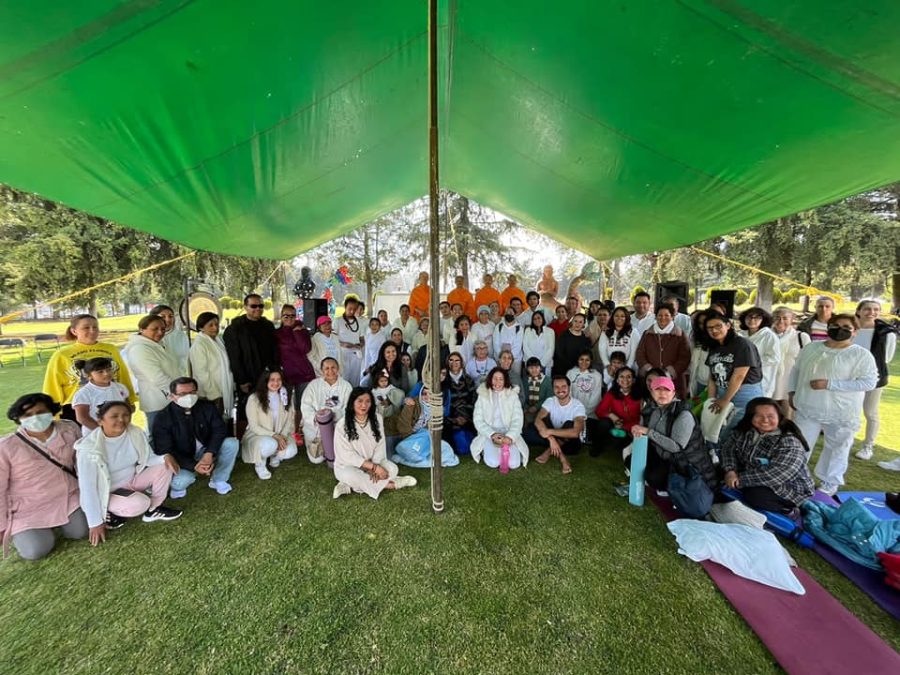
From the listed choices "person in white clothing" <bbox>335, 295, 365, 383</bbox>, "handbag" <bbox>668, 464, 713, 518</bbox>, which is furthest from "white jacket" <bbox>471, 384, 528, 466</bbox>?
"person in white clothing" <bbox>335, 295, 365, 383</bbox>

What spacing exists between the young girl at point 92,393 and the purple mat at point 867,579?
585 cm

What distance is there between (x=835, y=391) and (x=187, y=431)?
20.6ft

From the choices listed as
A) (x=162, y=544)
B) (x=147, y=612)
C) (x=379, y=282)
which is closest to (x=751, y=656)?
(x=147, y=612)

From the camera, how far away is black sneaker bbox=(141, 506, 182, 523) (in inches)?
119

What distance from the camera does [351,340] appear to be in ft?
19.2

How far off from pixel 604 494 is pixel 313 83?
14.7 ft

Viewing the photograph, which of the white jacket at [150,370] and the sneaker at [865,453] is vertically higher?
the white jacket at [150,370]

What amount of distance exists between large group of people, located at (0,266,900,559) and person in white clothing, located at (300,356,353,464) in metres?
0.02

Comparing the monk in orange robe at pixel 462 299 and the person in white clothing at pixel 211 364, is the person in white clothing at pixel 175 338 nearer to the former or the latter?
the person in white clothing at pixel 211 364

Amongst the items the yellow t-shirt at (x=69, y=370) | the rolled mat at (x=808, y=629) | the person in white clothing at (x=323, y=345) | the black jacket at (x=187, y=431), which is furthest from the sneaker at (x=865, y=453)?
the yellow t-shirt at (x=69, y=370)

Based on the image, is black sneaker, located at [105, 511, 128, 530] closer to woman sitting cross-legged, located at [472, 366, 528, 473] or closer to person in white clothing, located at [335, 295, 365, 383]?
person in white clothing, located at [335, 295, 365, 383]

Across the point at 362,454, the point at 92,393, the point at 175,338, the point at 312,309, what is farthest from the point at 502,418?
the point at 312,309

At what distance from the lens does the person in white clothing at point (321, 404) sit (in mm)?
4125

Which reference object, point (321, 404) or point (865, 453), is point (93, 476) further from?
point (865, 453)
